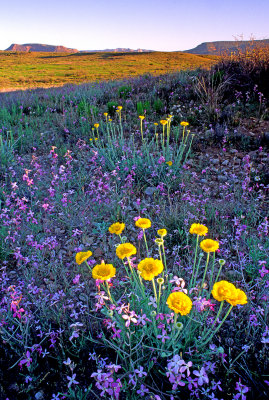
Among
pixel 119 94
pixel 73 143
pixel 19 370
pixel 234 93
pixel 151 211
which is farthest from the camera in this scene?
pixel 119 94

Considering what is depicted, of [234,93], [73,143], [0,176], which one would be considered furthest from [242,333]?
[234,93]

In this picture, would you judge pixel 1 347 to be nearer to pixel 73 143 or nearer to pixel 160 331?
pixel 160 331

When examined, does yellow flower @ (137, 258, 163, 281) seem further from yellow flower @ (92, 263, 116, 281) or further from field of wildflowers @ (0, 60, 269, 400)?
yellow flower @ (92, 263, 116, 281)

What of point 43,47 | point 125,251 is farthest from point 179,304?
point 43,47

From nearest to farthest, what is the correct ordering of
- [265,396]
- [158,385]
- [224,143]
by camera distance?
[265,396] → [158,385] → [224,143]

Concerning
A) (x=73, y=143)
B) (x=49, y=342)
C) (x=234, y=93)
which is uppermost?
(x=234, y=93)

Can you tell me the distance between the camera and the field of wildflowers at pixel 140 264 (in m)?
1.55

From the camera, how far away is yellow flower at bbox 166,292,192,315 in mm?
1168

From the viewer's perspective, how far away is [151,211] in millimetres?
3312

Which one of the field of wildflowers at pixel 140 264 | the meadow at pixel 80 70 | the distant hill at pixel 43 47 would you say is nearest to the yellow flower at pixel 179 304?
the field of wildflowers at pixel 140 264

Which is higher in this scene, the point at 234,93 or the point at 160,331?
the point at 234,93

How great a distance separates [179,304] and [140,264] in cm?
29

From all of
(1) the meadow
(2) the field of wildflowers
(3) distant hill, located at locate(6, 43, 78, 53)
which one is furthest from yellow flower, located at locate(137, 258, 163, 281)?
(3) distant hill, located at locate(6, 43, 78, 53)

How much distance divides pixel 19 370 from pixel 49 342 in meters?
0.27
